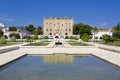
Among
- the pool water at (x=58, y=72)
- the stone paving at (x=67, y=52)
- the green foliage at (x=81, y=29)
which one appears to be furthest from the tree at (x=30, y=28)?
the pool water at (x=58, y=72)

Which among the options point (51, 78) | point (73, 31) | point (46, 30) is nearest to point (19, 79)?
point (51, 78)

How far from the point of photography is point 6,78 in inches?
248

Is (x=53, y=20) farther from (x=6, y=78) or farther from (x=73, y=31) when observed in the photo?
(x=6, y=78)

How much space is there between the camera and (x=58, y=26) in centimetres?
6750

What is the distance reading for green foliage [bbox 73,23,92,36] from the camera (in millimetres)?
64363

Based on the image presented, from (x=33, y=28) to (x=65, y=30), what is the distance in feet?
49.8

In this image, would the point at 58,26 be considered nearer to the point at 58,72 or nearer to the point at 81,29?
the point at 81,29

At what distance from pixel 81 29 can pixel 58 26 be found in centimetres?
714

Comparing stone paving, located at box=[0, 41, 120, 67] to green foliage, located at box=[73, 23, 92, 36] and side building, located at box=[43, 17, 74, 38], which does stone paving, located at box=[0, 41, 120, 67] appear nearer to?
green foliage, located at box=[73, 23, 92, 36]

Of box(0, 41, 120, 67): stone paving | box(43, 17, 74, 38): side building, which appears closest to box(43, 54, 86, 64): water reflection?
box(0, 41, 120, 67): stone paving

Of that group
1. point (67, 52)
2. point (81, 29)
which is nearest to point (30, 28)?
point (81, 29)

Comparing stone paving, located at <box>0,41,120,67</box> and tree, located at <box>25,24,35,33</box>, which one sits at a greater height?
tree, located at <box>25,24,35,33</box>

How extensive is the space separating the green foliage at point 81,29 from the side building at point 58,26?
318 centimetres

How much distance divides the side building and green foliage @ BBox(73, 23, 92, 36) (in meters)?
3.18
